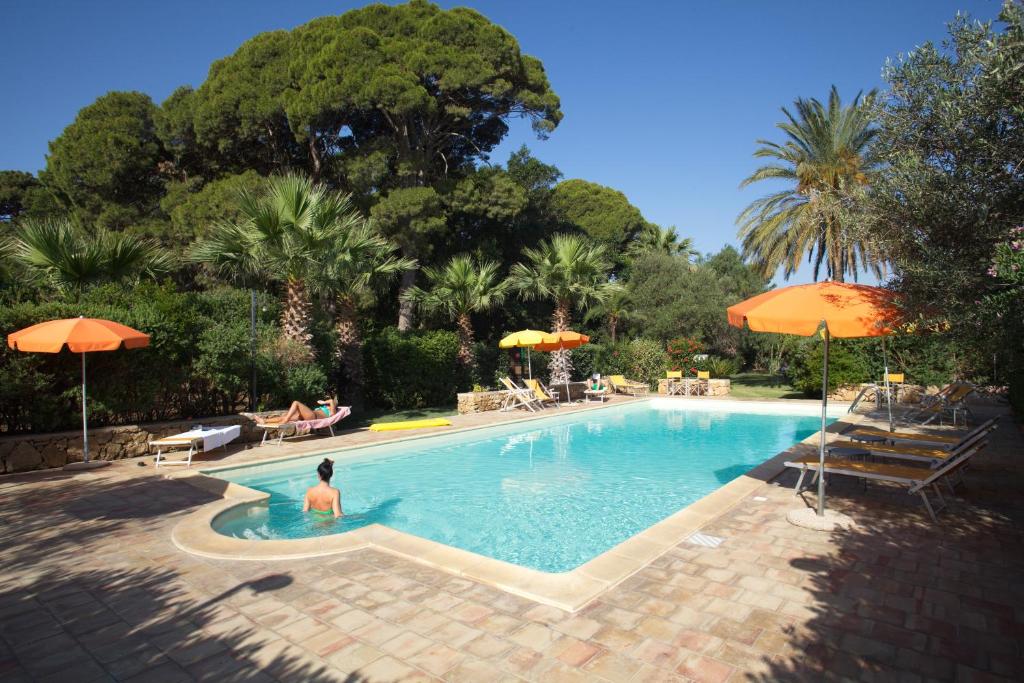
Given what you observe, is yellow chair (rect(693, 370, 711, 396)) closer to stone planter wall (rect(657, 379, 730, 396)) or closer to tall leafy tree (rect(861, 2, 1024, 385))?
stone planter wall (rect(657, 379, 730, 396))

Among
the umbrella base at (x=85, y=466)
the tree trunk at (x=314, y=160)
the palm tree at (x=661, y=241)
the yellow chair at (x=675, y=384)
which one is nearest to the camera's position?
the umbrella base at (x=85, y=466)

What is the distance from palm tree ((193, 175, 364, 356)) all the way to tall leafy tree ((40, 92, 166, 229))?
42.8ft

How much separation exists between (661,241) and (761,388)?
16653 millimetres

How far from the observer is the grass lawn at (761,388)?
2108 centimetres

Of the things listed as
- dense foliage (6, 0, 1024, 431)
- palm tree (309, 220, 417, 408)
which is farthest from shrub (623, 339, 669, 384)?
palm tree (309, 220, 417, 408)

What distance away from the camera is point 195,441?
389 inches

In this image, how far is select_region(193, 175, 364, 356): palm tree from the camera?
468 inches

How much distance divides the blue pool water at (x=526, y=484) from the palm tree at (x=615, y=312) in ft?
40.5

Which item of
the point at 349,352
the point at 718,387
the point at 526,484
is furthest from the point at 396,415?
the point at 718,387

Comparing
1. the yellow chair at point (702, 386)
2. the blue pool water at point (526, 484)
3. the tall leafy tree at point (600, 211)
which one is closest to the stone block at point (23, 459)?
the blue pool water at point (526, 484)

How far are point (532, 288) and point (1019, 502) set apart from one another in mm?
16759

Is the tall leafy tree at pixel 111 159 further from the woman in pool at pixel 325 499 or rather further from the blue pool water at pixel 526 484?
the woman in pool at pixel 325 499

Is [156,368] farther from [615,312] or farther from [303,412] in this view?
[615,312]

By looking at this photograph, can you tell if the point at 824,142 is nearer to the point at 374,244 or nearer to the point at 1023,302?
the point at 374,244
